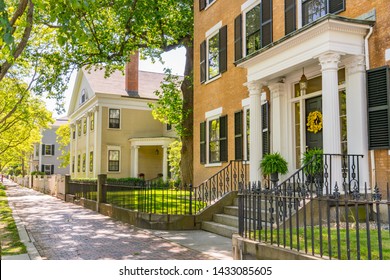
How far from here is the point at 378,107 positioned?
8969mm

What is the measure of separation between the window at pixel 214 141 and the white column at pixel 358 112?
6.03 meters

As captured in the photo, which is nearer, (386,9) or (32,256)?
(32,256)

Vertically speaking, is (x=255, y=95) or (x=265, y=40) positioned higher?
(x=265, y=40)

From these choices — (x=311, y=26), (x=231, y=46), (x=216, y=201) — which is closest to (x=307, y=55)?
(x=311, y=26)

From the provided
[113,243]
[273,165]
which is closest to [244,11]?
[273,165]

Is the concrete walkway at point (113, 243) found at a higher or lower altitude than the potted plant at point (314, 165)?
lower

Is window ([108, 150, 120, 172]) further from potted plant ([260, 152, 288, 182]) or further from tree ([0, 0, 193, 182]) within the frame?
potted plant ([260, 152, 288, 182])

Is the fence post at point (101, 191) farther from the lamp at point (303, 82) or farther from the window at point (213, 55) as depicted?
the lamp at point (303, 82)

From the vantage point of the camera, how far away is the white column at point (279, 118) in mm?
12117

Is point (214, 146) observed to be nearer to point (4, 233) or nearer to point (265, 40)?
point (265, 40)

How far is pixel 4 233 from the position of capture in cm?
1150

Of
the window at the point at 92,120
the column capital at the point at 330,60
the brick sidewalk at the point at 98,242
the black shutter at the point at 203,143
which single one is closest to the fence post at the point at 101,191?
the brick sidewalk at the point at 98,242

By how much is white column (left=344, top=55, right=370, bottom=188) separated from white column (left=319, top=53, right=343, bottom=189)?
57cm

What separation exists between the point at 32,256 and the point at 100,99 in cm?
2742
